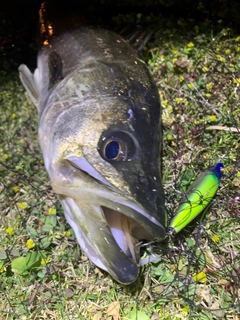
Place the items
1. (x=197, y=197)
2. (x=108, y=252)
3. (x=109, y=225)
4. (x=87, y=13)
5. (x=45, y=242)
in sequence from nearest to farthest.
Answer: (x=108, y=252) < (x=109, y=225) < (x=197, y=197) < (x=45, y=242) < (x=87, y=13)

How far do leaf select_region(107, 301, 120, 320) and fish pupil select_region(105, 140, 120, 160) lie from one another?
88 centimetres

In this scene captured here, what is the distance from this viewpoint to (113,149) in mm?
2268

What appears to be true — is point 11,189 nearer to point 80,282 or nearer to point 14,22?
point 80,282

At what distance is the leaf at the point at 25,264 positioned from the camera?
247 centimetres

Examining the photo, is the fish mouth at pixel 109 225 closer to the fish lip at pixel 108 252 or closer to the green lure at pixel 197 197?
the fish lip at pixel 108 252

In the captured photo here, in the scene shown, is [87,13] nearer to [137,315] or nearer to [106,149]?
[106,149]

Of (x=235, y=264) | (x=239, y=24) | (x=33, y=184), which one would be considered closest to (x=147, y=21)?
(x=239, y=24)

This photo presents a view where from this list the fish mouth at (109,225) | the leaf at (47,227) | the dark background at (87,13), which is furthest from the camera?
the dark background at (87,13)

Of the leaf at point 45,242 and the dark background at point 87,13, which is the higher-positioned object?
the dark background at point 87,13

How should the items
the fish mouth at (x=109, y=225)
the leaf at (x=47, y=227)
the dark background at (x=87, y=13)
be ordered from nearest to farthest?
the fish mouth at (x=109, y=225) < the leaf at (x=47, y=227) < the dark background at (x=87, y=13)

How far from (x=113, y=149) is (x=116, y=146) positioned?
3 centimetres

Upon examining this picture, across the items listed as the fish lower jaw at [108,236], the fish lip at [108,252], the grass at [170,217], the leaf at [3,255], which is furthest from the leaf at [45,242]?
the fish lip at [108,252]

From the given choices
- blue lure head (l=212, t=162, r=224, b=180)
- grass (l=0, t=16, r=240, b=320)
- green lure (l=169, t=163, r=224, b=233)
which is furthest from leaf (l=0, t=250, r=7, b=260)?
blue lure head (l=212, t=162, r=224, b=180)

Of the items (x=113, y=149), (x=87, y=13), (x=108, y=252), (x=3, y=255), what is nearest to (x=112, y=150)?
(x=113, y=149)
